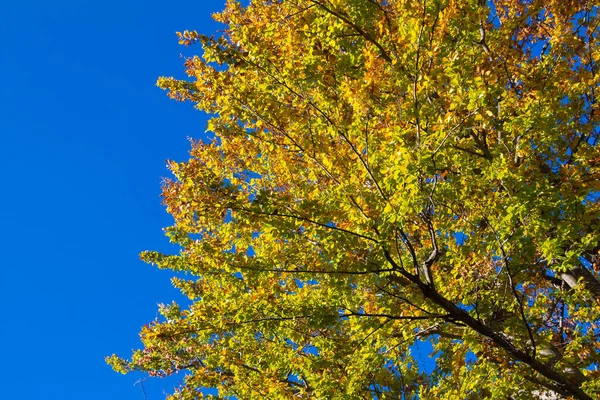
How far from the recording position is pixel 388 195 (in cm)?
306

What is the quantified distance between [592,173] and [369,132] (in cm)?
215

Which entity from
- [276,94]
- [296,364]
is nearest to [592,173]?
[276,94]

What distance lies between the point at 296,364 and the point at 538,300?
2.74 m

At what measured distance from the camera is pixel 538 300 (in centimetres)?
476

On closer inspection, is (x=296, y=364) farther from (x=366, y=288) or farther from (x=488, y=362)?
(x=488, y=362)

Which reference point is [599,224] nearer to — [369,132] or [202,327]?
[369,132]

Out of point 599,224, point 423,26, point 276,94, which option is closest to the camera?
point 423,26

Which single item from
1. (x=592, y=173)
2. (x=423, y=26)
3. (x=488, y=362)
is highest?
(x=423, y=26)

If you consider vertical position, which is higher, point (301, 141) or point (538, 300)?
point (301, 141)

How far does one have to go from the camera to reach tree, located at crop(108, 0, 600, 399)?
9.89 feet

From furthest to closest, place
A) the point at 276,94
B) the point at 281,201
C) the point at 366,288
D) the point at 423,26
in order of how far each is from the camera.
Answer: the point at 366,288, the point at 276,94, the point at 281,201, the point at 423,26

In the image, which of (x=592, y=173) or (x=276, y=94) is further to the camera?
(x=592, y=173)

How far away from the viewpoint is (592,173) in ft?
12.5

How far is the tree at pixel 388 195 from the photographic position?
3016mm
